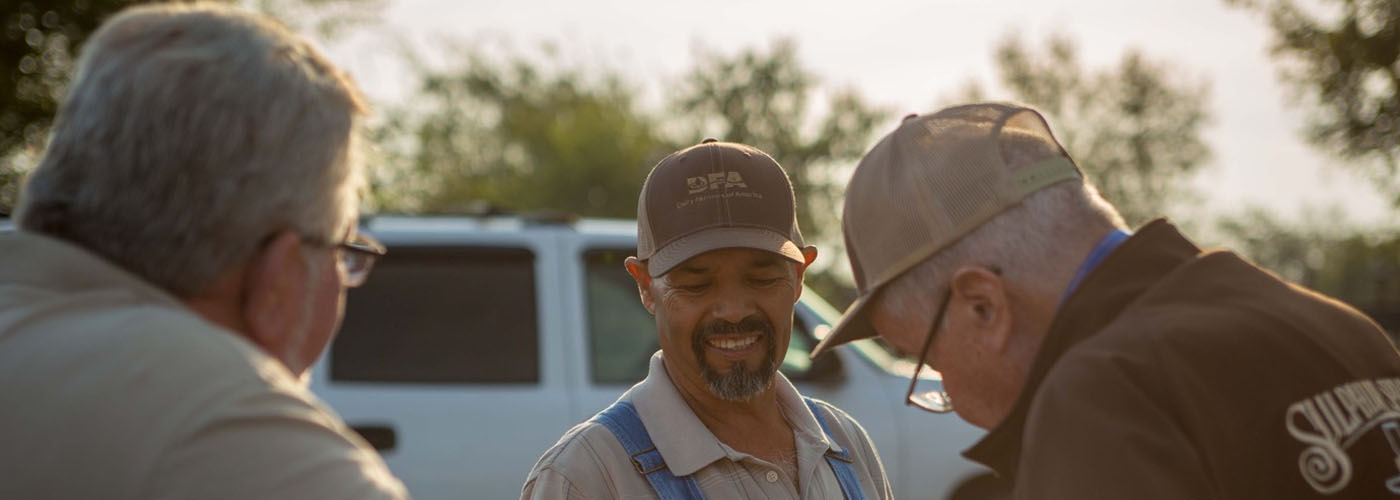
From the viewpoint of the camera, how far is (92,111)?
154 cm

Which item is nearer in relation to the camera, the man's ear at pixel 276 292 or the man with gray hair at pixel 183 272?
the man with gray hair at pixel 183 272

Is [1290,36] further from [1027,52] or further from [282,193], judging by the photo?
[1027,52]

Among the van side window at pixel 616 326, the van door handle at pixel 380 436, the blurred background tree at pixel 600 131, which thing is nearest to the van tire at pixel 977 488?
the van side window at pixel 616 326

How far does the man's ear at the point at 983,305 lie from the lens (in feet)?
6.64

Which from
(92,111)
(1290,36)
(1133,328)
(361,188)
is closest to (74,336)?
(92,111)

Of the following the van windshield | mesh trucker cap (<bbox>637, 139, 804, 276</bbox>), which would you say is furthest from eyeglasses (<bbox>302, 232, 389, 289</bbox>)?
the van windshield

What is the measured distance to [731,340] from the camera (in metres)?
2.94

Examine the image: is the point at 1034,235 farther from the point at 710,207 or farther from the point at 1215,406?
the point at 710,207

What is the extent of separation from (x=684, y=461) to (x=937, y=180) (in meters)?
0.81

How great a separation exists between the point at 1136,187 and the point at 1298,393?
4848 cm

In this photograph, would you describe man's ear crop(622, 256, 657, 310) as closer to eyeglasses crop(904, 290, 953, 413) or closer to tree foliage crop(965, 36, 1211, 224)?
eyeglasses crop(904, 290, 953, 413)

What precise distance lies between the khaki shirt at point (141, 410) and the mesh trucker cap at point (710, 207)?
1.42m

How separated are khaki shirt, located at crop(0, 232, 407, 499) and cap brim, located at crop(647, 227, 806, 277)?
1396 mm

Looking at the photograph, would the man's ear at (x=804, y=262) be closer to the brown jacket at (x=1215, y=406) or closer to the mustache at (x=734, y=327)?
the mustache at (x=734, y=327)
